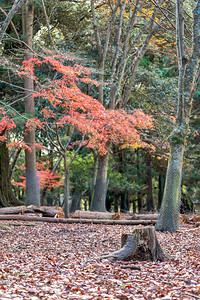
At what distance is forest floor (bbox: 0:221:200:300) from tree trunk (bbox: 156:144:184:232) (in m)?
0.58

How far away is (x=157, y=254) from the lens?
635cm

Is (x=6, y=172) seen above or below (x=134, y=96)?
below

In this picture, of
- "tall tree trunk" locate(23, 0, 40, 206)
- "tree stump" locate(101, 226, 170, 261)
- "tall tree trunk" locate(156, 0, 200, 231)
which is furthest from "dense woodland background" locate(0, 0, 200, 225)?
"tree stump" locate(101, 226, 170, 261)

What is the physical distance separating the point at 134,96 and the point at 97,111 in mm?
5997

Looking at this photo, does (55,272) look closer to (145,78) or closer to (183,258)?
(183,258)

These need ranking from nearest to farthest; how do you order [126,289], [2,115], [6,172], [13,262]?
[126,289] → [13,262] → [2,115] → [6,172]

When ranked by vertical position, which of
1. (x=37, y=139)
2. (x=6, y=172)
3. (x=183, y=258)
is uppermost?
(x=37, y=139)

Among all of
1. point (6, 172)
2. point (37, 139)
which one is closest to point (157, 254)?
point (6, 172)

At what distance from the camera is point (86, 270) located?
5.50 m

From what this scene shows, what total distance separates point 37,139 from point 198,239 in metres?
10.5

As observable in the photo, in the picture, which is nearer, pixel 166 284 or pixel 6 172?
pixel 166 284

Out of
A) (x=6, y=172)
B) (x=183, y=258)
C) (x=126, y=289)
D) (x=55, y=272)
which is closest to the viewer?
(x=126, y=289)

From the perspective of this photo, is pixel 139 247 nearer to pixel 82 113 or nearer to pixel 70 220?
pixel 70 220

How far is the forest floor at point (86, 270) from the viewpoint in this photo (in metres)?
4.24
